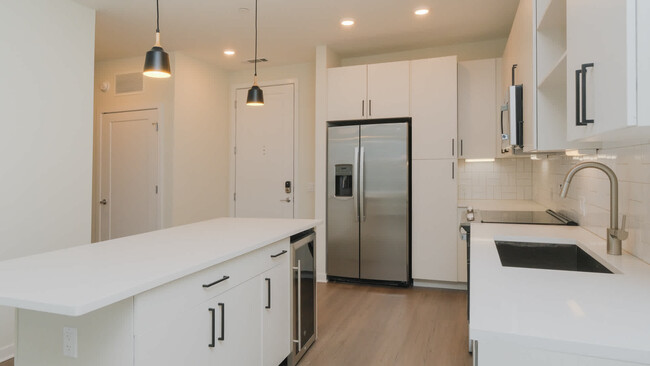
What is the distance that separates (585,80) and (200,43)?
4.02 meters

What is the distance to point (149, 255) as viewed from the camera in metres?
1.68

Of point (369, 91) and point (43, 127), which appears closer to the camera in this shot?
point (43, 127)

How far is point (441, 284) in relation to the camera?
13.7ft

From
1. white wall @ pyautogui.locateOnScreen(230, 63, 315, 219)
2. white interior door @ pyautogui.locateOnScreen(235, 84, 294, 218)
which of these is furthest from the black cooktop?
white interior door @ pyautogui.locateOnScreen(235, 84, 294, 218)

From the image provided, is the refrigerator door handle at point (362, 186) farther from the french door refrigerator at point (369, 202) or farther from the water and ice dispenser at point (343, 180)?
the water and ice dispenser at point (343, 180)

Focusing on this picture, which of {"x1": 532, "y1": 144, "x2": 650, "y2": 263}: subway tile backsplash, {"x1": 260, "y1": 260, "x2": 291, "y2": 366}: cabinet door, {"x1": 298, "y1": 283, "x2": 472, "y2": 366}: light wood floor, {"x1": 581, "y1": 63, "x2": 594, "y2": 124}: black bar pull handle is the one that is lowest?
{"x1": 298, "y1": 283, "x2": 472, "y2": 366}: light wood floor

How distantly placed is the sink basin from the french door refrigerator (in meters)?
2.02

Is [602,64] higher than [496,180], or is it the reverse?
[602,64]

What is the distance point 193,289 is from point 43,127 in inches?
92.1

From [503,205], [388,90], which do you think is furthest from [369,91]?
[503,205]

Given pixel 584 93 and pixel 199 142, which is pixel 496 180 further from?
pixel 199 142

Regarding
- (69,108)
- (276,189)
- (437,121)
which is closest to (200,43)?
(69,108)

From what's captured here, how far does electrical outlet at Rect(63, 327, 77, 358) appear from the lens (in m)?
1.31

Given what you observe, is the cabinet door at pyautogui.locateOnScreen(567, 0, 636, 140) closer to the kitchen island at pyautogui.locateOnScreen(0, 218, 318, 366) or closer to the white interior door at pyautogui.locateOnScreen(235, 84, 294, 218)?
the kitchen island at pyautogui.locateOnScreen(0, 218, 318, 366)
